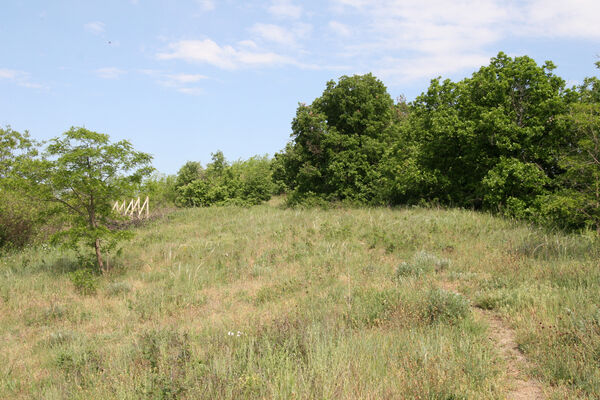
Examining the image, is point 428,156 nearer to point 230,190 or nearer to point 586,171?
point 586,171

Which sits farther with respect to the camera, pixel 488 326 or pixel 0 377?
pixel 488 326

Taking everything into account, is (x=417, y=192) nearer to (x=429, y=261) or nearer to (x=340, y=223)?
(x=340, y=223)

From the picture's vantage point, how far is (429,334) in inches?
193

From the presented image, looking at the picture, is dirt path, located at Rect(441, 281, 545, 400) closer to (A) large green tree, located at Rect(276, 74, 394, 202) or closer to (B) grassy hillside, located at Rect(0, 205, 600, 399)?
(B) grassy hillside, located at Rect(0, 205, 600, 399)

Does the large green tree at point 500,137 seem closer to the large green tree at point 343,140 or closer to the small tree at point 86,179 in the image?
the large green tree at point 343,140

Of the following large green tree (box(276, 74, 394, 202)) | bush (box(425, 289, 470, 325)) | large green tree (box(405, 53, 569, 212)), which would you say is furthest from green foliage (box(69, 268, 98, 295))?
large green tree (box(276, 74, 394, 202))

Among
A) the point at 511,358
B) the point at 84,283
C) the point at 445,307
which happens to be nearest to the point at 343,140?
the point at 84,283

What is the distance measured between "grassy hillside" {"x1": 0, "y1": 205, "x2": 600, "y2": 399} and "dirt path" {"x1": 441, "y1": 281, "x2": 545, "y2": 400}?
24 mm

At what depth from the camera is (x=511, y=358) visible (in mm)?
4578

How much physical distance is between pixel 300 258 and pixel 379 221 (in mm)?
5638

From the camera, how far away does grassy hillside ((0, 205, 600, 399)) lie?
3779 millimetres

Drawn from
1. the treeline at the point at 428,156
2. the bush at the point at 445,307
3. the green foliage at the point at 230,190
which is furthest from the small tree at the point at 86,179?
the green foliage at the point at 230,190

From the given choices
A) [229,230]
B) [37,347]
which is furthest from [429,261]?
[229,230]

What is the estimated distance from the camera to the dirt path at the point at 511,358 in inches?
153
